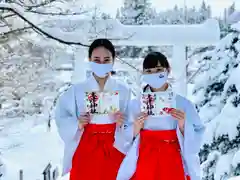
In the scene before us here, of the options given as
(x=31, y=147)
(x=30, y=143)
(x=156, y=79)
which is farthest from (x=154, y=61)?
(x=30, y=143)

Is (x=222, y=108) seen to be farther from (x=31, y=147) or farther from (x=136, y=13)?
(x=31, y=147)

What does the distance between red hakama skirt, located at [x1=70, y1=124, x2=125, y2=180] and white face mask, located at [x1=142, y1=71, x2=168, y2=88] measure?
362mm

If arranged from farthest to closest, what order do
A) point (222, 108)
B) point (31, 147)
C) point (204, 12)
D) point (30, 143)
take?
point (30, 143), point (31, 147), point (204, 12), point (222, 108)

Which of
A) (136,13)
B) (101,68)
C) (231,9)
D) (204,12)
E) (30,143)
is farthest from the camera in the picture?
(30,143)

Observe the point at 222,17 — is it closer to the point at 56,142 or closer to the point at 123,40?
the point at 123,40

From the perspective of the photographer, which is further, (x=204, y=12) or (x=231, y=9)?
(x=231, y=9)

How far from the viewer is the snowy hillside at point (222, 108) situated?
4875 millimetres

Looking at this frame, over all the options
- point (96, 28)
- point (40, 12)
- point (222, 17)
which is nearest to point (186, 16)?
point (222, 17)

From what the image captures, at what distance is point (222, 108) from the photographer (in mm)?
5328

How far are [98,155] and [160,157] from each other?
1.19 feet

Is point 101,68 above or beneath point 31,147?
above

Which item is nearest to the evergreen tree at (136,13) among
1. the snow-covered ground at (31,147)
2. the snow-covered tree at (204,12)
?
the snow-covered tree at (204,12)

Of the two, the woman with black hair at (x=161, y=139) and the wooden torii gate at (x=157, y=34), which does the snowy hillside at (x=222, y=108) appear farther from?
the woman with black hair at (x=161, y=139)

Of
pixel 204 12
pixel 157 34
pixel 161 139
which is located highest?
pixel 204 12
